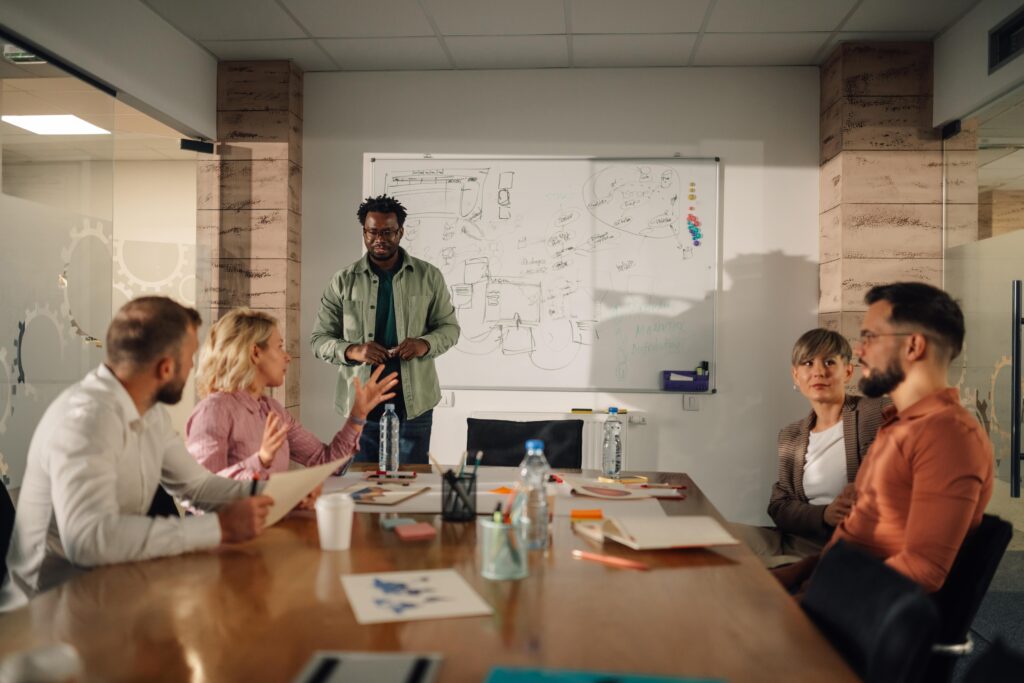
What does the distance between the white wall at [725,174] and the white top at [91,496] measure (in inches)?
128

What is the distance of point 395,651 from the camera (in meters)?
1.15

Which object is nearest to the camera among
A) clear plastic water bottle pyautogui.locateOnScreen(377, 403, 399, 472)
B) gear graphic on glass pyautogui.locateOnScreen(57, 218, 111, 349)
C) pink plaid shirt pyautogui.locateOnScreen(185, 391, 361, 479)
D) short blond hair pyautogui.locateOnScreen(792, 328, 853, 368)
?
pink plaid shirt pyautogui.locateOnScreen(185, 391, 361, 479)

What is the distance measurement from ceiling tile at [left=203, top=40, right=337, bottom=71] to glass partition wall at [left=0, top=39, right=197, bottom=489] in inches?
27.7

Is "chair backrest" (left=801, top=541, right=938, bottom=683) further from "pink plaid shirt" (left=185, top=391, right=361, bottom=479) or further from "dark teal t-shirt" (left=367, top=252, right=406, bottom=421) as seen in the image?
"dark teal t-shirt" (left=367, top=252, right=406, bottom=421)

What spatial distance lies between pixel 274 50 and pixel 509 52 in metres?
1.36

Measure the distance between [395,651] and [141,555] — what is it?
2.35 feet

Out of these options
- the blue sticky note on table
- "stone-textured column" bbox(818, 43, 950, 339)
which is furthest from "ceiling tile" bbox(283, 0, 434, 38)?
the blue sticky note on table

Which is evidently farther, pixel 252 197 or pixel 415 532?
pixel 252 197

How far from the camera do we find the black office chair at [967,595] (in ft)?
5.46

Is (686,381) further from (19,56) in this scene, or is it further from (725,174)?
(19,56)

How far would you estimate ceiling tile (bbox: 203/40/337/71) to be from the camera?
4648mm

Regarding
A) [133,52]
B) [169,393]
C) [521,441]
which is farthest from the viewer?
[133,52]

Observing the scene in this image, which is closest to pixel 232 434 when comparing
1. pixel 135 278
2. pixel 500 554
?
pixel 500 554

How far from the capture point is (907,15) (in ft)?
13.8
